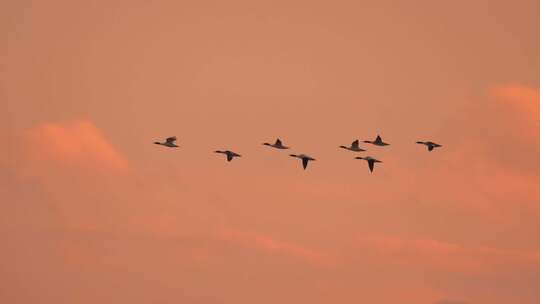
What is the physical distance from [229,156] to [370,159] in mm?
25914

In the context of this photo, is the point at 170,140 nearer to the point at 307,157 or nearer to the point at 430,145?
the point at 307,157

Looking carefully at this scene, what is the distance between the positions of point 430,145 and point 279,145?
86.0 ft

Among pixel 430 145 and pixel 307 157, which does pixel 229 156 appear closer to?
pixel 307 157

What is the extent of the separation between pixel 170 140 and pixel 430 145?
45373 millimetres

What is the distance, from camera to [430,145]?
138 meters

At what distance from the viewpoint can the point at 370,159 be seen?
146 metres

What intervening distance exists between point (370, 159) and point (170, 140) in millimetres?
36538

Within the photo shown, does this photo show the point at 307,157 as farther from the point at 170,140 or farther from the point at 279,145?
the point at 170,140

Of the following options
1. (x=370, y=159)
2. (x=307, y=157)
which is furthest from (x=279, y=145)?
A: (x=370, y=159)

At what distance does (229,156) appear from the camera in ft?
466

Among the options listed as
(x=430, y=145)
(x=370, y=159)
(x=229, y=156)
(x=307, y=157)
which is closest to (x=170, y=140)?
(x=229, y=156)

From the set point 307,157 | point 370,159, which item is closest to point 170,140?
point 307,157

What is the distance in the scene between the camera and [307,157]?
14038 centimetres

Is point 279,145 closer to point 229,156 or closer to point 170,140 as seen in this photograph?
point 229,156
